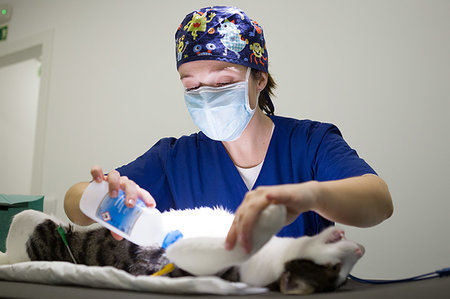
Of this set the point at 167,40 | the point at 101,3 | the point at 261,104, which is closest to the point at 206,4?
the point at 167,40

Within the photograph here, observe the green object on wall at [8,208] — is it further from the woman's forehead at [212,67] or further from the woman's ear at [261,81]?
the woman's ear at [261,81]

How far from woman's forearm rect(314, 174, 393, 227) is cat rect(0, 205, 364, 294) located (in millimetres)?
51

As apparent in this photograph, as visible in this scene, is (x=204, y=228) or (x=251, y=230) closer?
(x=251, y=230)

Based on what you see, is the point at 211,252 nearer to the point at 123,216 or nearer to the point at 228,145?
→ the point at 123,216

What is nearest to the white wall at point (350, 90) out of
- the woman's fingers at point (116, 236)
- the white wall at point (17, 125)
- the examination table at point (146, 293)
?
the examination table at point (146, 293)

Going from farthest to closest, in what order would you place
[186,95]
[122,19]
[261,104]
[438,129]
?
[122,19]
[438,129]
[261,104]
[186,95]

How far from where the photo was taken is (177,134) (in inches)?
83.0

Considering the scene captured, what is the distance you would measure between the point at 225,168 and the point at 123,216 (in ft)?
1.42

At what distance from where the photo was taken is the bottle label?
759 mm

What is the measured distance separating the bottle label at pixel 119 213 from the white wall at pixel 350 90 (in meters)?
1.11

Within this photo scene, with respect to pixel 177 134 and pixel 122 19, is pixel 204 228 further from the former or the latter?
pixel 122 19

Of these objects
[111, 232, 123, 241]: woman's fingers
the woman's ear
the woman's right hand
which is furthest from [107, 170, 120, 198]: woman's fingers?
the woman's ear

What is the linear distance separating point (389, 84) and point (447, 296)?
1.20 metres

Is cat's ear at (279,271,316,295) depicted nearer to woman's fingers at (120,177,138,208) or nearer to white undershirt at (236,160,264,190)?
woman's fingers at (120,177,138,208)
